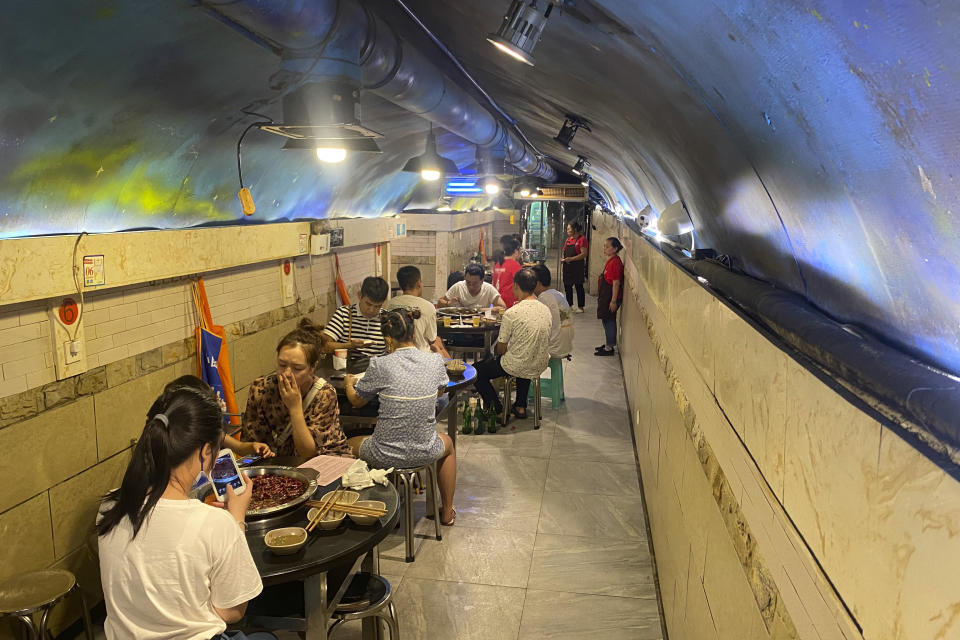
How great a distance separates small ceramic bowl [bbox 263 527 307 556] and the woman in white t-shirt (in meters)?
0.44

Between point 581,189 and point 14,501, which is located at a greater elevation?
point 581,189

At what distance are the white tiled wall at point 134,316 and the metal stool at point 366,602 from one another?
6.26ft

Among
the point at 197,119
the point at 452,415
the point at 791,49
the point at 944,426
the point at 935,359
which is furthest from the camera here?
the point at 452,415

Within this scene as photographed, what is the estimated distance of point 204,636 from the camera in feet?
7.64

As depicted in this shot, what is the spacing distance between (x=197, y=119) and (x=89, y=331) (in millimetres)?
1524

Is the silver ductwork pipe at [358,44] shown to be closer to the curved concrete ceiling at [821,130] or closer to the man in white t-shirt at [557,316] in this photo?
the curved concrete ceiling at [821,130]

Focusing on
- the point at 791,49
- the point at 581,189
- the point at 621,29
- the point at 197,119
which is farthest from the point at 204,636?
the point at 581,189

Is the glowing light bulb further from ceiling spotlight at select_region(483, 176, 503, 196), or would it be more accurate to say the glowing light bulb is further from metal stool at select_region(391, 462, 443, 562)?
ceiling spotlight at select_region(483, 176, 503, 196)

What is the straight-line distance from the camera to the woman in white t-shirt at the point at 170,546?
2.27 meters

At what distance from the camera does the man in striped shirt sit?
20.6 feet

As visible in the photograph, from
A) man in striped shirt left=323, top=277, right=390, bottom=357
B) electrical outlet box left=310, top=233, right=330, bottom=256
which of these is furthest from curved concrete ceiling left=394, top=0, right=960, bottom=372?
electrical outlet box left=310, top=233, right=330, bottom=256

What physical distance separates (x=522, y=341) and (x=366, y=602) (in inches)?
163

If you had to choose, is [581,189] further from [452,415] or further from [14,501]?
[14,501]

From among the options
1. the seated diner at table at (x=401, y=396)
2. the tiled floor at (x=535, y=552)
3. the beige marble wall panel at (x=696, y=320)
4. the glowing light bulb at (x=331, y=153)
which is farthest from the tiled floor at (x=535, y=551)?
the glowing light bulb at (x=331, y=153)
